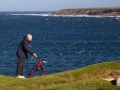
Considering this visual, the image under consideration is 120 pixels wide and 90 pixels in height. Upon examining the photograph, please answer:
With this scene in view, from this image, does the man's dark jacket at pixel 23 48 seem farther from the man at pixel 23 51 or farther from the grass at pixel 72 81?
the grass at pixel 72 81

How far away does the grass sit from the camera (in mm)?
15255

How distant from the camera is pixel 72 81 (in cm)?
1766

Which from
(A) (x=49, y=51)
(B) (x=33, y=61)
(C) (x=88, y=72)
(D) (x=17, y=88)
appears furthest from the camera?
(A) (x=49, y=51)

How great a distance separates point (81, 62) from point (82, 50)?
1357 centimetres

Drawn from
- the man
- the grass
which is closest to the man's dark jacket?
the man

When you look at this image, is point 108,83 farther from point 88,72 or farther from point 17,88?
point 17,88

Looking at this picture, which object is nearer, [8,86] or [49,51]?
[8,86]

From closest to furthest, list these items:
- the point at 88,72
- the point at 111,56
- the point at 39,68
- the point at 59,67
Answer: the point at 88,72 < the point at 39,68 < the point at 59,67 < the point at 111,56

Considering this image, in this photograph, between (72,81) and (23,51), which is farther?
(23,51)

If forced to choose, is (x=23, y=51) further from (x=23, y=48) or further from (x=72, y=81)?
(x=72, y=81)

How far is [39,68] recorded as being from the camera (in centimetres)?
2108

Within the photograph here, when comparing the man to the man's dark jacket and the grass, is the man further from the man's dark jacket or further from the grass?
the grass

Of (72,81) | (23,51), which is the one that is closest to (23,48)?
(23,51)

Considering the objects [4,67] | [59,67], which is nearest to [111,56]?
[59,67]
